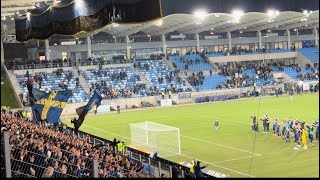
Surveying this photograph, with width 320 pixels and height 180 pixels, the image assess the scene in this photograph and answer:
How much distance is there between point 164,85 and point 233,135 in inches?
1019

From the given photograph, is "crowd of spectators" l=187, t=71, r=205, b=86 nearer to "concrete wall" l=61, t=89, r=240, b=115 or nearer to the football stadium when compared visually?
the football stadium

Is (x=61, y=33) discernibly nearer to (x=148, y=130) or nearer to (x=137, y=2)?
(x=137, y=2)

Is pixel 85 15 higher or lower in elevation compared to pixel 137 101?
higher

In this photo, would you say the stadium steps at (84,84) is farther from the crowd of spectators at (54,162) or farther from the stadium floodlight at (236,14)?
the crowd of spectators at (54,162)

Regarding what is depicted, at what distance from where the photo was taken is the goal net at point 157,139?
2354 cm

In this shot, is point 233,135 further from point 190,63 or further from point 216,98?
point 190,63

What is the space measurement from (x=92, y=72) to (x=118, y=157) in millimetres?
37169

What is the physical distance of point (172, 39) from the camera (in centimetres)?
6162

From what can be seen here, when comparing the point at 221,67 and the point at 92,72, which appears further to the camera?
the point at 221,67

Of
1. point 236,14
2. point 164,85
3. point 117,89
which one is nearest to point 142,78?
point 164,85

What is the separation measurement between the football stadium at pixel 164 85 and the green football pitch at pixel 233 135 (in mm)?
86

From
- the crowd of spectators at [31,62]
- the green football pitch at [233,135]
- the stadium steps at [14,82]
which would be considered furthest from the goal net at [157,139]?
the crowd of spectators at [31,62]

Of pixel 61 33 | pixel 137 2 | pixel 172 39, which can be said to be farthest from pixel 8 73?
pixel 137 2

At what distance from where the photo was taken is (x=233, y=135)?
2762 centimetres
